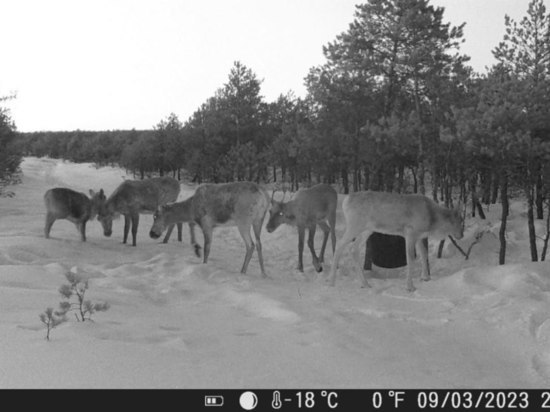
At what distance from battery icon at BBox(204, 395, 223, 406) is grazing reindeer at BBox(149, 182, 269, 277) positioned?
6716mm

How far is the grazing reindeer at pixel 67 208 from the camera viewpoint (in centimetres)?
1226

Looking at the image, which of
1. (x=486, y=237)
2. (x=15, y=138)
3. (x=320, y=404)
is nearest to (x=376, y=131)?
(x=486, y=237)

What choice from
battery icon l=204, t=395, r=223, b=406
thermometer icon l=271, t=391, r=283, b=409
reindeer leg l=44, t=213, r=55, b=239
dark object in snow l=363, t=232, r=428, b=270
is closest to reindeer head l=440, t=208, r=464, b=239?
dark object in snow l=363, t=232, r=428, b=270

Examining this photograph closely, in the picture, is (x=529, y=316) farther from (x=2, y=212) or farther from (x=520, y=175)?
(x=2, y=212)

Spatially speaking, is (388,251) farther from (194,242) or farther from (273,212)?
(194,242)

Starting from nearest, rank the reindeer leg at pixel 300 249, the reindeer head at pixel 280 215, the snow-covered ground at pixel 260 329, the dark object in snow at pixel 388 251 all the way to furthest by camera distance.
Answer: the snow-covered ground at pixel 260 329, the reindeer leg at pixel 300 249, the reindeer head at pixel 280 215, the dark object in snow at pixel 388 251

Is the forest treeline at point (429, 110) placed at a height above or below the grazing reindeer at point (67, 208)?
above

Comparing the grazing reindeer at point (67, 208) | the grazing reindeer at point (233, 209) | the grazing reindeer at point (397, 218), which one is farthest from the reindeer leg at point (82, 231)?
the grazing reindeer at point (397, 218)

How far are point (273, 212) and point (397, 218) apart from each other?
433 cm

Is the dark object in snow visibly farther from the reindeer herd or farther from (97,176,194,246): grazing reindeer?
(97,176,194,246): grazing reindeer

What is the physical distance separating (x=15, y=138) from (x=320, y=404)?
2882 centimetres

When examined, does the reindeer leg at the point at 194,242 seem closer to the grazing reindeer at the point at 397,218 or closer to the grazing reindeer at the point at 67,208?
the grazing reindeer at the point at 67,208

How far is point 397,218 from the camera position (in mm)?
9430

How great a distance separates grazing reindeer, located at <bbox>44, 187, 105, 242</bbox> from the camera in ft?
40.2
